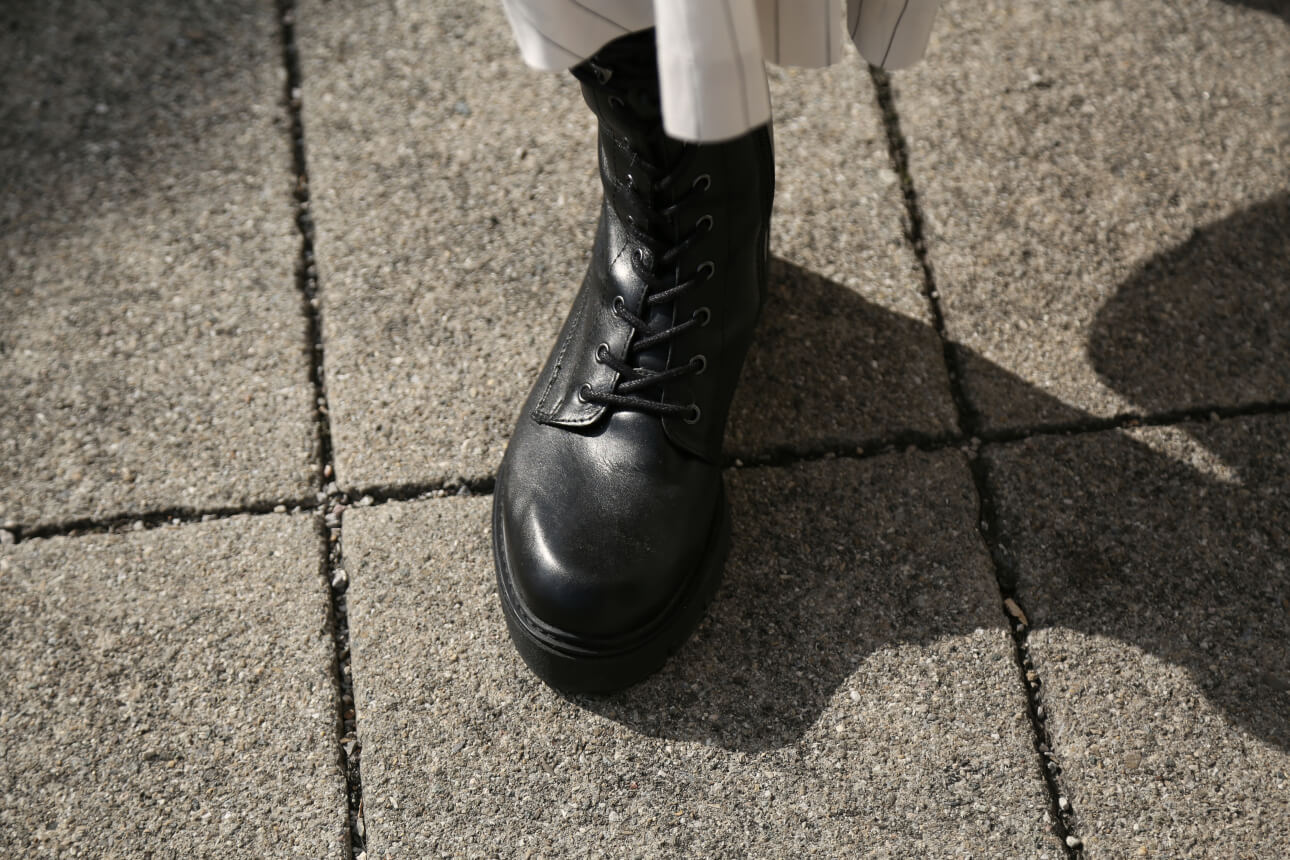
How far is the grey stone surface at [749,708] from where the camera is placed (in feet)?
3.75

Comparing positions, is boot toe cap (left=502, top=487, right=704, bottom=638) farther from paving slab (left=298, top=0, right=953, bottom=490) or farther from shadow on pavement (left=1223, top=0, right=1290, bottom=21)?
shadow on pavement (left=1223, top=0, right=1290, bottom=21)

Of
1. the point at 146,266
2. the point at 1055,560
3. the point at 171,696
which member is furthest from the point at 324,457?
the point at 1055,560

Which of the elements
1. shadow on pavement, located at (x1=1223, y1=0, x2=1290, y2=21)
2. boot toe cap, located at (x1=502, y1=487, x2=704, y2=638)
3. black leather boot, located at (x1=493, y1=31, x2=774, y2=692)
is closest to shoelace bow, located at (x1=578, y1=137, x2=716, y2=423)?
black leather boot, located at (x1=493, y1=31, x2=774, y2=692)

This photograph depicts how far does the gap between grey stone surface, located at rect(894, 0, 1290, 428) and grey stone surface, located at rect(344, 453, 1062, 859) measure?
0.92ft

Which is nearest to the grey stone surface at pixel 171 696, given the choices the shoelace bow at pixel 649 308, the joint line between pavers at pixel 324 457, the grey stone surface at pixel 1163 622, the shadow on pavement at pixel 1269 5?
the joint line between pavers at pixel 324 457

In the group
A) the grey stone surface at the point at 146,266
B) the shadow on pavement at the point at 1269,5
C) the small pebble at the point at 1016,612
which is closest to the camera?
the small pebble at the point at 1016,612

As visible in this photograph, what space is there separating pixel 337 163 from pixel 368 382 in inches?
16.5

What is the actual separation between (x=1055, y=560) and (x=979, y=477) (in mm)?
139

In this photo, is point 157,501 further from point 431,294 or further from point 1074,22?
point 1074,22

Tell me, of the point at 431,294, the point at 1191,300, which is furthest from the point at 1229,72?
the point at 431,294

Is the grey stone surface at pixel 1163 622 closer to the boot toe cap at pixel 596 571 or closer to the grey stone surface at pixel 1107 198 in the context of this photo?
the grey stone surface at pixel 1107 198

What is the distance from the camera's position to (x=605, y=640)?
1.15 meters

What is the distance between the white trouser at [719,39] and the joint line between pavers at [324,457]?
2.08ft

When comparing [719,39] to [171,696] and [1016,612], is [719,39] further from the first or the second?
[171,696]
